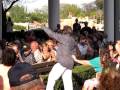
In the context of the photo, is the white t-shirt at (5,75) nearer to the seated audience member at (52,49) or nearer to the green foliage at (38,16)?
the seated audience member at (52,49)

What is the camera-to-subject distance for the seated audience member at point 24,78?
6121 millimetres

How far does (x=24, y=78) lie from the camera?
20.2 ft

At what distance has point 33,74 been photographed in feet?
20.4

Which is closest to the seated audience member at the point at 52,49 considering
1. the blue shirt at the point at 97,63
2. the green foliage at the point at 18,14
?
the blue shirt at the point at 97,63

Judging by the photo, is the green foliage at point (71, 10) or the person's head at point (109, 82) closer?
the person's head at point (109, 82)

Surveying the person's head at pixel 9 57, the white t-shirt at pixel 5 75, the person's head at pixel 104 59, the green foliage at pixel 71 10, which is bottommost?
the person's head at pixel 104 59

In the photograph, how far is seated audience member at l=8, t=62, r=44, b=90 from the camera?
612 centimetres

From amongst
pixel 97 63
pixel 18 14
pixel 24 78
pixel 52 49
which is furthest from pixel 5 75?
pixel 18 14

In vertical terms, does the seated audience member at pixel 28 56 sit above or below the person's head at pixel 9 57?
below

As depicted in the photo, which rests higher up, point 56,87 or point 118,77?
point 118,77

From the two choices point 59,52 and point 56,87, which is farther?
point 56,87

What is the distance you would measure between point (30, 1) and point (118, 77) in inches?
1446

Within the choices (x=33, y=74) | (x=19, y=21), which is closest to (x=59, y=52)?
(x=33, y=74)

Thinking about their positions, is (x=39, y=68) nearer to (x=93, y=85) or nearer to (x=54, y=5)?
(x=93, y=85)
